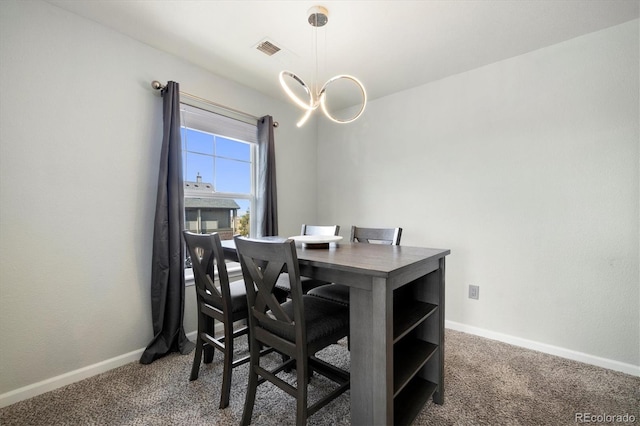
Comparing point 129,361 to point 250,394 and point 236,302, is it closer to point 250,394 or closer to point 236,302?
point 236,302

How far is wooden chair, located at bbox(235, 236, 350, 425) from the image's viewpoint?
1191mm

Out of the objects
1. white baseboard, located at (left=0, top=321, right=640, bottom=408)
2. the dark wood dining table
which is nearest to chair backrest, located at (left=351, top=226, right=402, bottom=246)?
the dark wood dining table

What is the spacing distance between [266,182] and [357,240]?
1.18 meters

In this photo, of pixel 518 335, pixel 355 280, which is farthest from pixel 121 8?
pixel 518 335

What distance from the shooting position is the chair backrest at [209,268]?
5.05ft

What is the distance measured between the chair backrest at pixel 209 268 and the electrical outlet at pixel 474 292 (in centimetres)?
212

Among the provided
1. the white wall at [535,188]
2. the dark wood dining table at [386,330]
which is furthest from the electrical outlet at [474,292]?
the dark wood dining table at [386,330]

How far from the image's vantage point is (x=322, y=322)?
133 centimetres

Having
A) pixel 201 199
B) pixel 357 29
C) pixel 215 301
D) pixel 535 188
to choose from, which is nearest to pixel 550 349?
pixel 535 188

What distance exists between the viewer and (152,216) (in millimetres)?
2182

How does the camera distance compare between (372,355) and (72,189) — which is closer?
(372,355)

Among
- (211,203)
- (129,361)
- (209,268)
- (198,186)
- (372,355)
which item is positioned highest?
(198,186)

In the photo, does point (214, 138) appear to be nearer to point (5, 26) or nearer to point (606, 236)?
point (5, 26)

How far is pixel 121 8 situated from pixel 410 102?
97.7 inches
